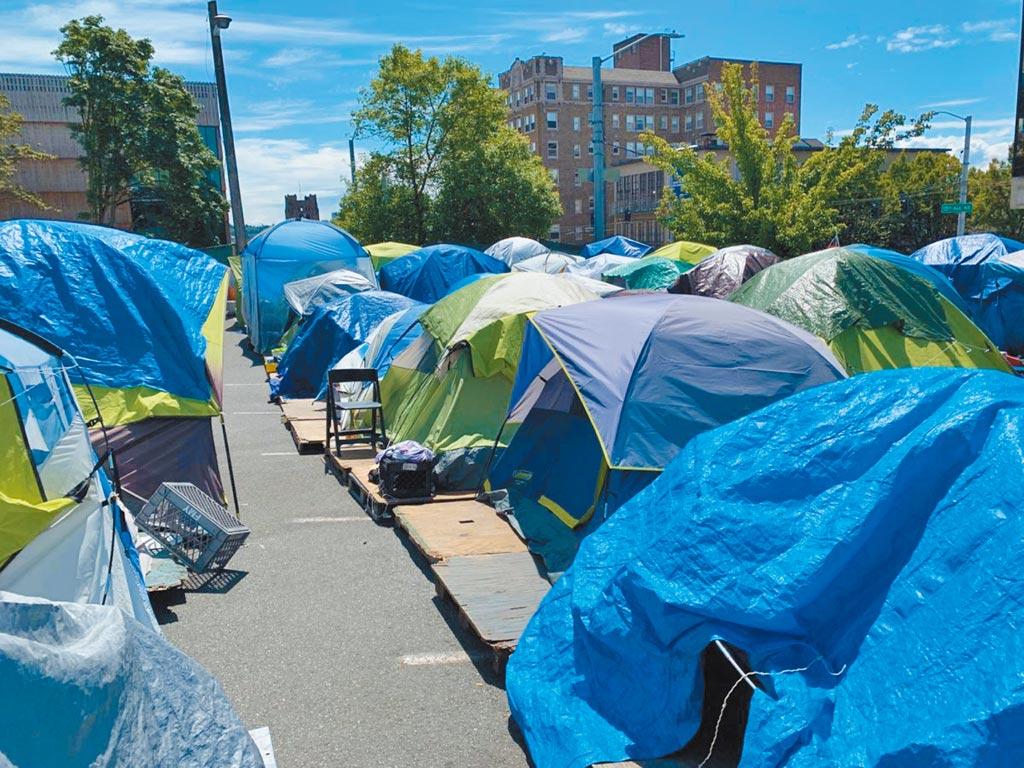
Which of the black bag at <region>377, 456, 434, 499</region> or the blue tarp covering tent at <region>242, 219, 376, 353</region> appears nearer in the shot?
the black bag at <region>377, 456, 434, 499</region>

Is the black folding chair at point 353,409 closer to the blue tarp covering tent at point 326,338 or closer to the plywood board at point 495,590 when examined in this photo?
the blue tarp covering tent at point 326,338

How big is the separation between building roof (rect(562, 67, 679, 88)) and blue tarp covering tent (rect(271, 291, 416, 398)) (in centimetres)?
6084

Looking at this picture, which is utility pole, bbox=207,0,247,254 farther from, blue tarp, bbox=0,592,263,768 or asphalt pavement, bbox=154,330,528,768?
blue tarp, bbox=0,592,263,768

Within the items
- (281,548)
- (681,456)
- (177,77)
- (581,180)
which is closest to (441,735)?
(681,456)

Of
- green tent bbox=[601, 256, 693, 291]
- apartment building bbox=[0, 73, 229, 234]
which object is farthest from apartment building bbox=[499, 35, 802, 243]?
green tent bbox=[601, 256, 693, 291]

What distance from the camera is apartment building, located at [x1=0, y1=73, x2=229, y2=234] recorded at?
129 ft

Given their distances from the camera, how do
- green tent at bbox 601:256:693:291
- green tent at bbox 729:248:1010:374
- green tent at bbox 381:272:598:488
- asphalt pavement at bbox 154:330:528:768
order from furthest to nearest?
green tent at bbox 601:256:693:291 → green tent at bbox 729:248:1010:374 → green tent at bbox 381:272:598:488 → asphalt pavement at bbox 154:330:528:768

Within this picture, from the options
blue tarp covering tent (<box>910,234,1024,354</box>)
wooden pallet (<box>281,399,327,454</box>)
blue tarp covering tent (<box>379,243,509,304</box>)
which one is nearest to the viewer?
wooden pallet (<box>281,399,327,454</box>)

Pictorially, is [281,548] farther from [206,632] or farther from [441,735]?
[441,735]

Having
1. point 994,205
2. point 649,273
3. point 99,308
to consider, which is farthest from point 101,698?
point 994,205

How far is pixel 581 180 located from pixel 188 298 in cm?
6556

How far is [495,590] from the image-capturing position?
227 inches

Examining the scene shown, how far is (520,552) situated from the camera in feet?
21.3

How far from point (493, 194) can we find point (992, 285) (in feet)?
62.6
